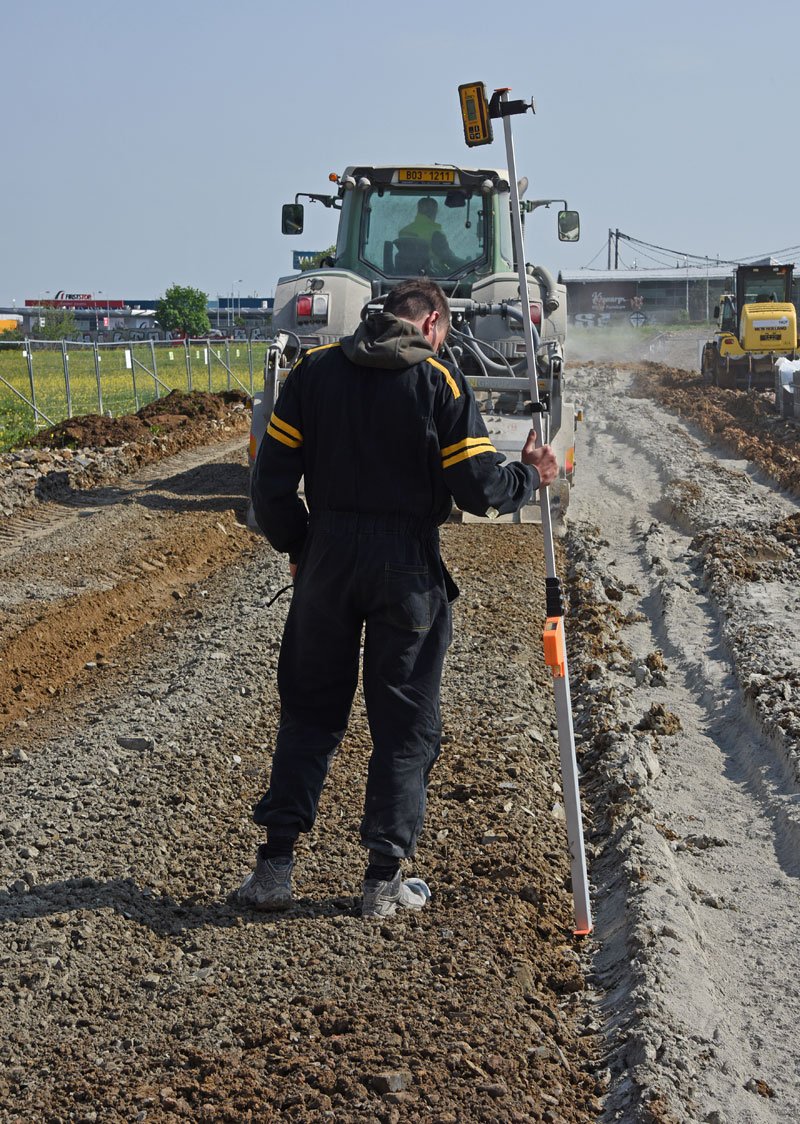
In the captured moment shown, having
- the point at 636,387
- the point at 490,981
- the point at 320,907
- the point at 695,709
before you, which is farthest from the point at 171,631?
the point at 636,387

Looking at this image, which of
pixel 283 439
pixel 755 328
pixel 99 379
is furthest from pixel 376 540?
pixel 755 328

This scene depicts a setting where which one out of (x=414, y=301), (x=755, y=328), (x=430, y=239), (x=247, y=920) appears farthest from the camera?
A: (x=755, y=328)

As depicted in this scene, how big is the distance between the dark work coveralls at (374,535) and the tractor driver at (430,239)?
7.73m

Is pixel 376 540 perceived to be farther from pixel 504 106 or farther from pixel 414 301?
pixel 504 106

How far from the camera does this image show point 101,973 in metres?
3.71

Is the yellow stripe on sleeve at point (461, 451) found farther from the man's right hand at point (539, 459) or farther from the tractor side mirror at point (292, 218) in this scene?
the tractor side mirror at point (292, 218)

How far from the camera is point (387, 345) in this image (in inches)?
152

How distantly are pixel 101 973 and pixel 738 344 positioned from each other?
24649 millimetres

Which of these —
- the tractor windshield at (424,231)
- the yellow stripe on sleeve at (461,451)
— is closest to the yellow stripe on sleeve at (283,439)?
the yellow stripe on sleeve at (461,451)

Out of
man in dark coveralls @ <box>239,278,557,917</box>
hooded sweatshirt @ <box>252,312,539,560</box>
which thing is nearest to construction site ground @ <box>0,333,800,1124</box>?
man in dark coveralls @ <box>239,278,557,917</box>

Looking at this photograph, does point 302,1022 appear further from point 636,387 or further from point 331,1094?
point 636,387

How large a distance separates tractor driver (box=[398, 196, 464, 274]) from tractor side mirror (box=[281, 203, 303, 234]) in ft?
3.03

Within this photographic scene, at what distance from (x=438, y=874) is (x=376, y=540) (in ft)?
4.36

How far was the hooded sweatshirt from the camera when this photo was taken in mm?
3889
